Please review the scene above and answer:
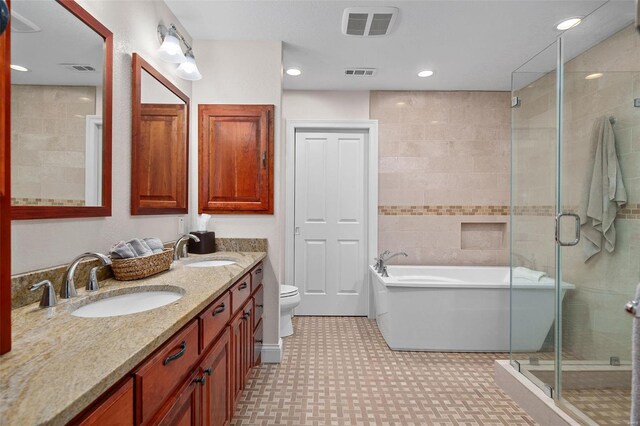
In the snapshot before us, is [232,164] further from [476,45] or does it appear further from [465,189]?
[465,189]

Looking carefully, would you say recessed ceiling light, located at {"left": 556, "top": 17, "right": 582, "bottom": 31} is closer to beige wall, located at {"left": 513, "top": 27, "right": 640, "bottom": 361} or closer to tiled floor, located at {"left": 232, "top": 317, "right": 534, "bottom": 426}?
beige wall, located at {"left": 513, "top": 27, "right": 640, "bottom": 361}

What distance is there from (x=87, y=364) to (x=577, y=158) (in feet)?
7.47

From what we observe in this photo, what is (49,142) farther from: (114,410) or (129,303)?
(114,410)

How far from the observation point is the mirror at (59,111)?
1.14 m

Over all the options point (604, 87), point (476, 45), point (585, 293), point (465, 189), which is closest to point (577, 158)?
point (604, 87)

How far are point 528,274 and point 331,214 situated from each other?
2068mm

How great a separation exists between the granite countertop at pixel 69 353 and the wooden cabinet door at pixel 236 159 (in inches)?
56.3

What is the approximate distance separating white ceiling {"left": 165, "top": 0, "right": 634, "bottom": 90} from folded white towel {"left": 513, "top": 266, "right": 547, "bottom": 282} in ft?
4.22

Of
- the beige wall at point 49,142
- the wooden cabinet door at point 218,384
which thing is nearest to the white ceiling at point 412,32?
the beige wall at point 49,142

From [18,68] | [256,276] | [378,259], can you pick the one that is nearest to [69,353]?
[18,68]

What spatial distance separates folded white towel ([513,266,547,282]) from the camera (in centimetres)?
217

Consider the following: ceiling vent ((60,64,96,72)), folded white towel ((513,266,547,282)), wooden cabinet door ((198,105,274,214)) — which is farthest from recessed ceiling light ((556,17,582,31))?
ceiling vent ((60,64,96,72))

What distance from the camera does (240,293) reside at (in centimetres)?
192

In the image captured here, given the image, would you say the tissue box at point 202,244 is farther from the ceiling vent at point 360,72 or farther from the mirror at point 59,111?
the ceiling vent at point 360,72
